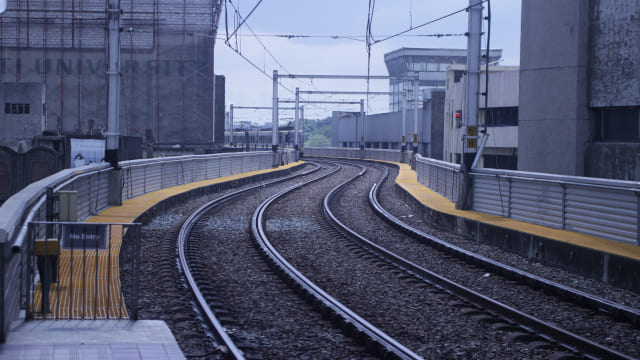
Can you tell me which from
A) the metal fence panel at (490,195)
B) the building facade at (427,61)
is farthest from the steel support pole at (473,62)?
the building facade at (427,61)

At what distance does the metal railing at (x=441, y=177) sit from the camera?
773 inches

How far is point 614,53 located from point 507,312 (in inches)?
532

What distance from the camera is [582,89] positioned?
66.1 ft

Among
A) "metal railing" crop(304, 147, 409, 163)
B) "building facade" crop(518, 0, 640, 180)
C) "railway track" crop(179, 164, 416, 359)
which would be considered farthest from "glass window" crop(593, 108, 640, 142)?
"metal railing" crop(304, 147, 409, 163)

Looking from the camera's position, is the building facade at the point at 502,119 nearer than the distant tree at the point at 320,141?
Yes

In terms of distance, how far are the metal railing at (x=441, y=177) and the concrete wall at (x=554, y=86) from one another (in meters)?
2.74

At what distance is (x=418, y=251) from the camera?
532 inches

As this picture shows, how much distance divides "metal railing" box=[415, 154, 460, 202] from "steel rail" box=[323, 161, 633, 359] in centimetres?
645

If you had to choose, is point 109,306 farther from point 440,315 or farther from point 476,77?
point 476,77

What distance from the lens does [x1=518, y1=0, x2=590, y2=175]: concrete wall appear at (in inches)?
795

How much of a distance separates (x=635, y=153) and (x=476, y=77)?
18.6ft

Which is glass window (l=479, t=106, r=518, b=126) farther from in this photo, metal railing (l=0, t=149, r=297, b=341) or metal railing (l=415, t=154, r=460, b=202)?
metal railing (l=0, t=149, r=297, b=341)

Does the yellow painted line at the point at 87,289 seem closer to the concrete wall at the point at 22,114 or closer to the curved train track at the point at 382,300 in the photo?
the curved train track at the point at 382,300

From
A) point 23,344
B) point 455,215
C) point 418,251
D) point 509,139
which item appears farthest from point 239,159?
point 23,344
